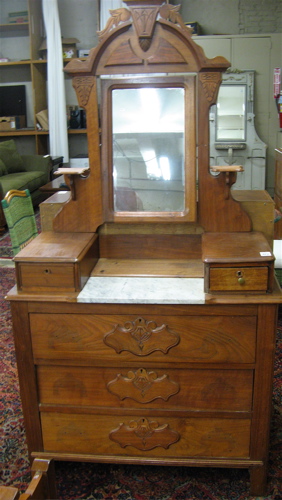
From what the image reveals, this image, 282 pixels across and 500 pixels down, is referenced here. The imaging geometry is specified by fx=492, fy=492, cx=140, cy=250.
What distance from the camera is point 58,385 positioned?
1817mm

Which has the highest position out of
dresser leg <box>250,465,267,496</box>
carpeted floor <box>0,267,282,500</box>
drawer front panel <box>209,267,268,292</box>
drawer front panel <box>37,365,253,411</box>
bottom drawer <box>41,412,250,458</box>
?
drawer front panel <box>209,267,268,292</box>

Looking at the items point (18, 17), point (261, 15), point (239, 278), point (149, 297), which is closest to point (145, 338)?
point (149, 297)

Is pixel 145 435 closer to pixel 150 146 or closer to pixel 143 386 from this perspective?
pixel 143 386

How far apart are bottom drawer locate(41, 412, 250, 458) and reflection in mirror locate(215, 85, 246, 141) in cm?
523

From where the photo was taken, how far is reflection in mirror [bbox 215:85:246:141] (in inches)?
254

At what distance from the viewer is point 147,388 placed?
1.78m

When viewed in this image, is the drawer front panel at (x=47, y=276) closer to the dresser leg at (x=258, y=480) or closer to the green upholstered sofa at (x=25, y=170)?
the dresser leg at (x=258, y=480)

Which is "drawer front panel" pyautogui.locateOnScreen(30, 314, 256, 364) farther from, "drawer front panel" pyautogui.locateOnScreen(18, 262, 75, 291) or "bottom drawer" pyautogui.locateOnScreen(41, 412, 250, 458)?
"bottom drawer" pyautogui.locateOnScreen(41, 412, 250, 458)

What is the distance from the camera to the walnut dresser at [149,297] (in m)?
1.70

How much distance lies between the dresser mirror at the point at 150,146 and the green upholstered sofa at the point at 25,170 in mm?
4518

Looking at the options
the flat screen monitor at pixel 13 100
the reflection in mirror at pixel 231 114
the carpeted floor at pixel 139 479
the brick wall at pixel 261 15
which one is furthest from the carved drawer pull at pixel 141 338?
the flat screen monitor at pixel 13 100

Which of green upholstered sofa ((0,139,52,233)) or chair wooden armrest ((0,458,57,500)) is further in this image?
green upholstered sofa ((0,139,52,233))

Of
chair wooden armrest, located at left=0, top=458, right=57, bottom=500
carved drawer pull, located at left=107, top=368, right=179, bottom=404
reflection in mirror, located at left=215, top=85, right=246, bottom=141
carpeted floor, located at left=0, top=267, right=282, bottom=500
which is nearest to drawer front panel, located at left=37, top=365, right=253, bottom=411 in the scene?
carved drawer pull, located at left=107, top=368, right=179, bottom=404

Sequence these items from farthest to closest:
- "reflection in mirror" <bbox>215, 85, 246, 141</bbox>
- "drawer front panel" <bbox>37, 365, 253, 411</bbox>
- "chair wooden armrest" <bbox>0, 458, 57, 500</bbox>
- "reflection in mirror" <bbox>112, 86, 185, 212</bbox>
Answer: "reflection in mirror" <bbox>215, 85, 246, 141</bbox> < "reflection in mirror" <bbox>112, 86, 185, 212</bbox> < "drawer front panel" <bbox>37, 365, 253, 411</bbox> < "chair wooden armrest" <bbox>0, 458, 57, 500</bbox>
